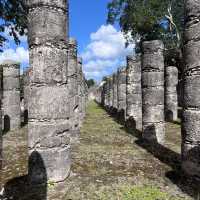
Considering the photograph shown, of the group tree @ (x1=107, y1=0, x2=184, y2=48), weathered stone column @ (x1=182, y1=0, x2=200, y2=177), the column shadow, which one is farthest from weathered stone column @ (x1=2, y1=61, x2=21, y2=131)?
tree @ (x1=107, y1=0, x2=184, y2=48)

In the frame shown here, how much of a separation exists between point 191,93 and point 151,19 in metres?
23.9

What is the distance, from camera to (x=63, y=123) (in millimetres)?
7020

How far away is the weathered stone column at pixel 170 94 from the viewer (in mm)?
19594

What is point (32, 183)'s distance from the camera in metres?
6.54

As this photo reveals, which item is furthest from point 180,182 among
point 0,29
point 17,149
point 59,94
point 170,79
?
point 170,79

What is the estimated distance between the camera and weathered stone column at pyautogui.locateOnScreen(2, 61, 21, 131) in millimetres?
15148

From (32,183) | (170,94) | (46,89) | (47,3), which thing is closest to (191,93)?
(46,89)

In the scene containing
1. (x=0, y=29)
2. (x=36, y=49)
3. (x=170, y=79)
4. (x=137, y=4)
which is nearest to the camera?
(x=36, y=49)

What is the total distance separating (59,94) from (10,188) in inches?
83.4

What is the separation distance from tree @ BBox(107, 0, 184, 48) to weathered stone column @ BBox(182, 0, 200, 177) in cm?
2150

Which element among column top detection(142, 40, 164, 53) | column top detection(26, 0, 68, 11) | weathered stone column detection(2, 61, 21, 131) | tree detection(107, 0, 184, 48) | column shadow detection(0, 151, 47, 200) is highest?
tree detection(107, 0, 184, 48)

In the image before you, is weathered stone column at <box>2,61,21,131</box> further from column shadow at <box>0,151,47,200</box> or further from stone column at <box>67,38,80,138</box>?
column shadow at <box>0,151,47,200</box>

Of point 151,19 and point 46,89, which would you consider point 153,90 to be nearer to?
point 46,89

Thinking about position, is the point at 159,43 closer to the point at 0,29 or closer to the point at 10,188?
the point at 0,29
